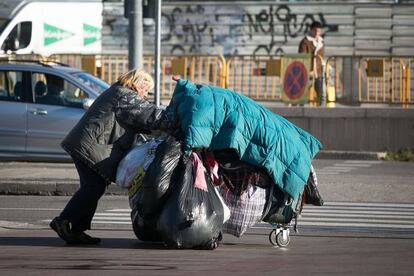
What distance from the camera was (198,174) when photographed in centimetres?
1053

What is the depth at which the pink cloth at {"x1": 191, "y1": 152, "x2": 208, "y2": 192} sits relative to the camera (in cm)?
1050

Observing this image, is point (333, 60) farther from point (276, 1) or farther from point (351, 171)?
point (276, 1)

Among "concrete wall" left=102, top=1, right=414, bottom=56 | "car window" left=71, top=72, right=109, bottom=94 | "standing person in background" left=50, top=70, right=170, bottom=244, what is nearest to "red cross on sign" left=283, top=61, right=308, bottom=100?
"car window" left=71, top=72, right=109, bottom=94

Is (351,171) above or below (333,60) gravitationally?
below

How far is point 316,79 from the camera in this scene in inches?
953

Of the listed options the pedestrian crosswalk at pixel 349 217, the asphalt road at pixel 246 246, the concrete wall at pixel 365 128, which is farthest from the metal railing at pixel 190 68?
the pedestrian crosswalk at pixel 349 217

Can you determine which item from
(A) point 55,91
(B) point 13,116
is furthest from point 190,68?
(B) point 13,116

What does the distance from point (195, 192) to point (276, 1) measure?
1186 inches

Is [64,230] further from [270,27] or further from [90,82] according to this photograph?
[270,27]

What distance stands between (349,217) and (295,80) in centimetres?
1089

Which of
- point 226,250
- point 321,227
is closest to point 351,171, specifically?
point 321,227

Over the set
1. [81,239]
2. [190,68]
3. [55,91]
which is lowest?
[81,239]

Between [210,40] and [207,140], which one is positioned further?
[210,40]

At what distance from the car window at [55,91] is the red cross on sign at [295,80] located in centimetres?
682
